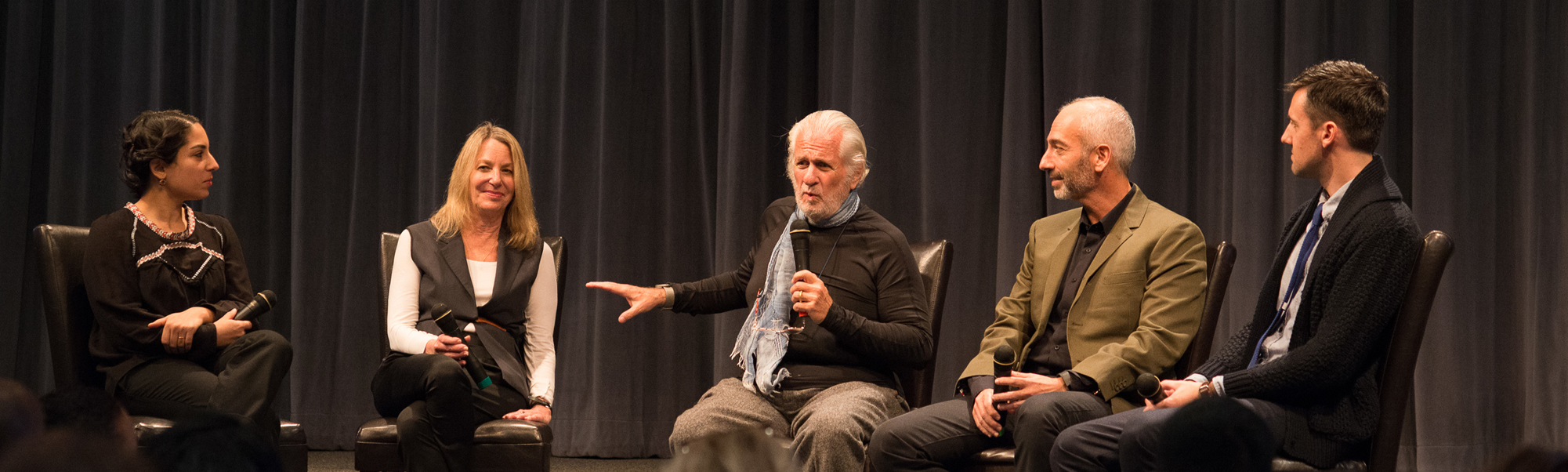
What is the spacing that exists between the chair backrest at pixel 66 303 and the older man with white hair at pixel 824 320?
4.25 feet

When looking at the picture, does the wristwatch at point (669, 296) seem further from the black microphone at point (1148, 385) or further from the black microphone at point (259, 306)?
the black microphone at point (1148, 385)

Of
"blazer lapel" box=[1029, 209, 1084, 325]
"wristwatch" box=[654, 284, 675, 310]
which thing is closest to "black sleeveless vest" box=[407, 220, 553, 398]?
"wristwatch" box=[654, 284, 675, 310]

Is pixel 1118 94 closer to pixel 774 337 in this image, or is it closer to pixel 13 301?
pixel 774 337

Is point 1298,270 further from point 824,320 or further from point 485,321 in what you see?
point 485,321

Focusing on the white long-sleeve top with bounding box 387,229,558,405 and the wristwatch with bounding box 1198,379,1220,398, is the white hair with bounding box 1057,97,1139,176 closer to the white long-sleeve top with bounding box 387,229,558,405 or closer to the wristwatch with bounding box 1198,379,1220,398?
the wristwatch with bounding box 1198,379,1220,398

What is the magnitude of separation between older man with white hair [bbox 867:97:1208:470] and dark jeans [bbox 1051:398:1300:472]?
0.07 m

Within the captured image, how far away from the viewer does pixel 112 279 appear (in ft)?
8.85

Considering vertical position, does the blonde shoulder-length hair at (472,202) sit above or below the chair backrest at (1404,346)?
above

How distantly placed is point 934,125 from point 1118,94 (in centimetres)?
61

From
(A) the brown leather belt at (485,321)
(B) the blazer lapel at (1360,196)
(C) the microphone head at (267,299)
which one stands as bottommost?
(A) the brown leather belt at (485,321)

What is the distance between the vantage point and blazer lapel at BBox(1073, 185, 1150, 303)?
2547mm

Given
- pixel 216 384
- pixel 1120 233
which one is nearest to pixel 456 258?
pixel 216 384

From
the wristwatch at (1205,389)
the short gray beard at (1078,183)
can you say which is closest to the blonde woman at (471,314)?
the short gray beard at (1078,183)

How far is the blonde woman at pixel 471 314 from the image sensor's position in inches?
97.6
